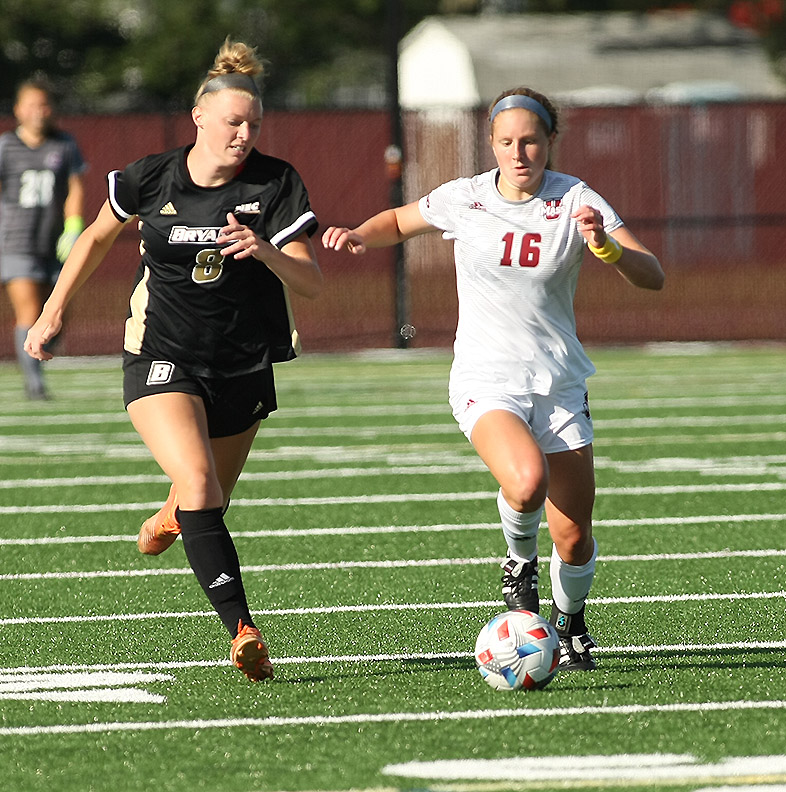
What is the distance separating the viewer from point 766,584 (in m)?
7.60

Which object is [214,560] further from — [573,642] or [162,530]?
[573,642]

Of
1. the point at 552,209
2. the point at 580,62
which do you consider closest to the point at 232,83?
the point at 552,209

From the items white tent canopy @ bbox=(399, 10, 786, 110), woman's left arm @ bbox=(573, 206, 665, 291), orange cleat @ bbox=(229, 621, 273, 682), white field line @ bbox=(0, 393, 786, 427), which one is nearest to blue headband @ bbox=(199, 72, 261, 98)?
woman's left arm @ bbox=(573, 206, 665, 291)

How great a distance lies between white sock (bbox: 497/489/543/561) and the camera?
6.05 metres

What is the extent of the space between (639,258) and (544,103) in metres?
0.66

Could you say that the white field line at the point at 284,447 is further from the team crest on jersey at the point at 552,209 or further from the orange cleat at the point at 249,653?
the orange cleat at the point at 249,653

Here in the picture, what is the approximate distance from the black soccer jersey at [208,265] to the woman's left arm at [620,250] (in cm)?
100

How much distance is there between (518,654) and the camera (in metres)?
5.68

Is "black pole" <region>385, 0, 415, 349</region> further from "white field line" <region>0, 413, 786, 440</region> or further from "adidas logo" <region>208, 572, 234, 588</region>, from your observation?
"adidas logo" <region>208, 572, 234, 588</region>

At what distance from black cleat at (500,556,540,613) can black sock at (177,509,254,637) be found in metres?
0.96

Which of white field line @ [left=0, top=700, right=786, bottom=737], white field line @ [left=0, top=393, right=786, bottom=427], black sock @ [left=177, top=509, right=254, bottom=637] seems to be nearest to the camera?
white field line @ [left=0, top=700, right=786, bottom=737]

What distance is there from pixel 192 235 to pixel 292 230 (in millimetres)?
352

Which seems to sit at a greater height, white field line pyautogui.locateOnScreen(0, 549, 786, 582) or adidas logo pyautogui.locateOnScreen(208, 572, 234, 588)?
adidas logo pyautogui.locateOnScreen(208, 572, 234, 588)

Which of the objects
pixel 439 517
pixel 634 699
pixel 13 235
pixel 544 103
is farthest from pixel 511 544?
pixel 13 235
